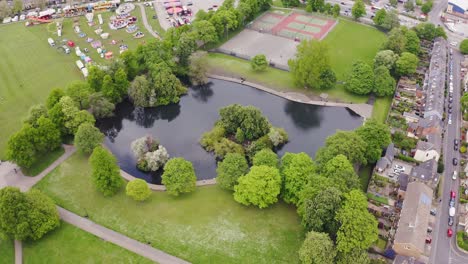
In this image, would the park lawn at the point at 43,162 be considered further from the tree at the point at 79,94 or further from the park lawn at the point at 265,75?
the park lawn at the point at 265,75

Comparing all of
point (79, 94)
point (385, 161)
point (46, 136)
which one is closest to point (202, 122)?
point (79, 94)

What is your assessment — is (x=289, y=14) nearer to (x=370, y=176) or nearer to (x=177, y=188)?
(x=370, y=176)

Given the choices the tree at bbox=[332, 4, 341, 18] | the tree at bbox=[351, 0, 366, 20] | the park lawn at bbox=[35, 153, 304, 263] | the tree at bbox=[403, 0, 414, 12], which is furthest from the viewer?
the tree at bbox=[403, 0, 414, 12]

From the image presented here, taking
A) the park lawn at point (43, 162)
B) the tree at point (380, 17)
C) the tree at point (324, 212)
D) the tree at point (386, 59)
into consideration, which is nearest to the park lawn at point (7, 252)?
the park lawn at point (43, 162)

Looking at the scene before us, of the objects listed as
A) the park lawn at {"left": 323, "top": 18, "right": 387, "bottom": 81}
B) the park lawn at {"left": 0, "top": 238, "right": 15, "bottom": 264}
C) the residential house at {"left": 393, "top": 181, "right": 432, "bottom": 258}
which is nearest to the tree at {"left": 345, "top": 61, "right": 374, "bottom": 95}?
the park lawn at {"left": 323, "top": 18, "right": 387, "bottom": 81}

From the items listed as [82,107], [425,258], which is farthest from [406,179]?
[82,107]

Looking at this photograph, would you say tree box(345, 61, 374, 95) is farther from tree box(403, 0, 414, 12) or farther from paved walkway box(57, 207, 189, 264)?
paved walkway box(57, 207, 189, 264)

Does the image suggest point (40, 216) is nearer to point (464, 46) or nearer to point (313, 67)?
point (313, 67)
